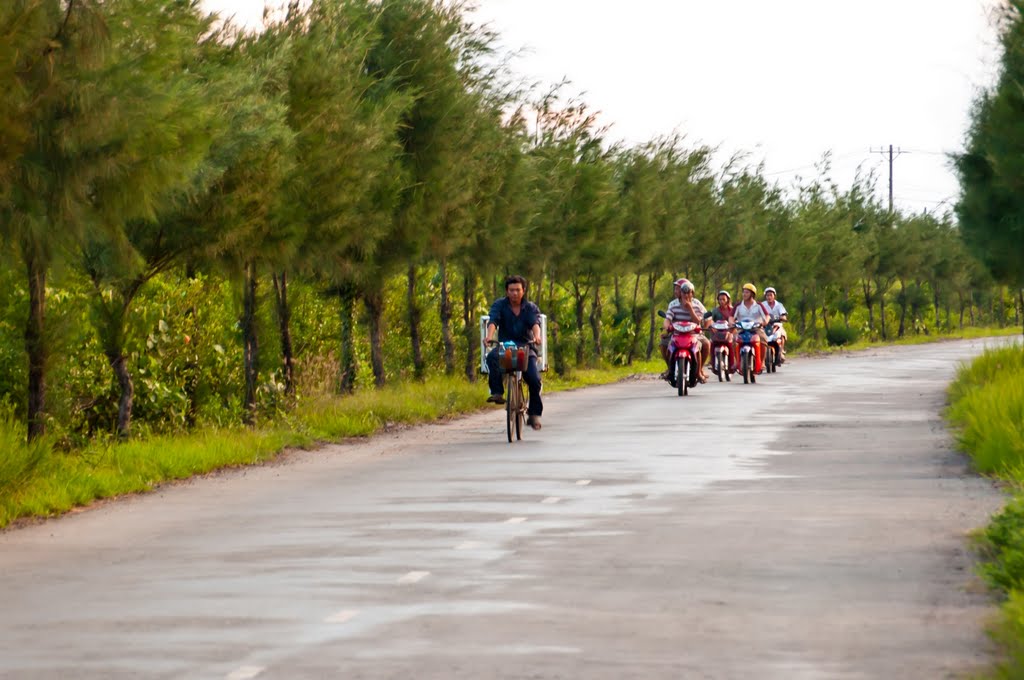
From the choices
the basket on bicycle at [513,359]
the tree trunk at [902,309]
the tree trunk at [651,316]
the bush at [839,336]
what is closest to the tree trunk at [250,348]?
the basket on bicycle at [513,359]

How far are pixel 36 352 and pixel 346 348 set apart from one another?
13.4 metres

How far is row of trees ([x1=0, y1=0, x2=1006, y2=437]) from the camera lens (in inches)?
596

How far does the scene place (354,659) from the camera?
8625 mm

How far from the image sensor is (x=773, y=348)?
153 feet

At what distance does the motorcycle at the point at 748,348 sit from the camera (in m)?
39.2

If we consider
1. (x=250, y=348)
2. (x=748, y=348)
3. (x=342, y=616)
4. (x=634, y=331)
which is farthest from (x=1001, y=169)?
(x=342, y=616)

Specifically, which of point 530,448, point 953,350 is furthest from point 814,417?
point 953,350

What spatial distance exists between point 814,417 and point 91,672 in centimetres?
1996

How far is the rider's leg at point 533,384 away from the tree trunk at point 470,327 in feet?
43.2

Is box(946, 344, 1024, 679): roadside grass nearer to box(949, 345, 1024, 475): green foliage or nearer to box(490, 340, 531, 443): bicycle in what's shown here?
box(949, 345, 1024, 475): green foliage

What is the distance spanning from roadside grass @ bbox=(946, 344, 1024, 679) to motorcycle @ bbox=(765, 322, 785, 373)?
11.2 metres

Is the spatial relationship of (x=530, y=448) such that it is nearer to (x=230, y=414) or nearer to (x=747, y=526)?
(x=230, y=414)

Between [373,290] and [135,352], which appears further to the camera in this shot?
[373,290]

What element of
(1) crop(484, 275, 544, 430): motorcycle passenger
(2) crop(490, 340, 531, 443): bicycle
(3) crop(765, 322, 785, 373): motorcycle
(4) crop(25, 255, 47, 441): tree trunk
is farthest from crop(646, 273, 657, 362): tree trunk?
(4) crop(25, 255, 47, 441): tree trunk
